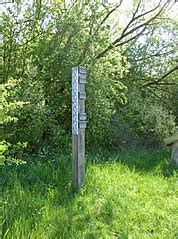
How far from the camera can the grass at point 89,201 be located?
14.7 ft

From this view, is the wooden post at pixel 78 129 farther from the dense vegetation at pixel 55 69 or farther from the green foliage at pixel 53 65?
the green foliage at pixel 53 65

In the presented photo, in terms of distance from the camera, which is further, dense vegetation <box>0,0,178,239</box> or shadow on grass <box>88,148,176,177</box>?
shadow on grass <box>88,148,176,177</box>

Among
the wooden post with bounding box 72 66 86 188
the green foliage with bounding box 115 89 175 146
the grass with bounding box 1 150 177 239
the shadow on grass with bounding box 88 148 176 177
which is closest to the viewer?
the grass with bounding box 1 150 177 239

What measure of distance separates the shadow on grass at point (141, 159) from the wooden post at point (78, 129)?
1.48 meters

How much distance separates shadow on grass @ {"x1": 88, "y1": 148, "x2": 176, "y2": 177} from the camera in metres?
→ 7.57

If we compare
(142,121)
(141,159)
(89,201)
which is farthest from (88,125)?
(89,201)

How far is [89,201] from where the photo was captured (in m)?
5.38

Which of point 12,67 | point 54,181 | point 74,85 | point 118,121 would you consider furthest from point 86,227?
point 118,121

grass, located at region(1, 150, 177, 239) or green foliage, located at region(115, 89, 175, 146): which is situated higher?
green foliage, located at region(115, 89, 175, 146)

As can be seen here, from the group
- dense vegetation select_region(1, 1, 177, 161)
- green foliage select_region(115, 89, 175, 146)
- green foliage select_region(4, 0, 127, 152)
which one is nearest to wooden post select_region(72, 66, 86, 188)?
dense vegetation select_region(1, 1, 177, 161)

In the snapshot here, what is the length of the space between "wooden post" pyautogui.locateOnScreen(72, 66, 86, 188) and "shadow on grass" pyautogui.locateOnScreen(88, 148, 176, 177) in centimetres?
148

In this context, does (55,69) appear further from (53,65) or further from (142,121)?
(142,121)

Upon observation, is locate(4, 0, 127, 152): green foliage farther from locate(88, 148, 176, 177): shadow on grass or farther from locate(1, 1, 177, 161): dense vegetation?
locate(88, 148, 176, 177): shadow on grass

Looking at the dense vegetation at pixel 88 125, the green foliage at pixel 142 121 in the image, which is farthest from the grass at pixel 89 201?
the green foliage at pixel 142 121
